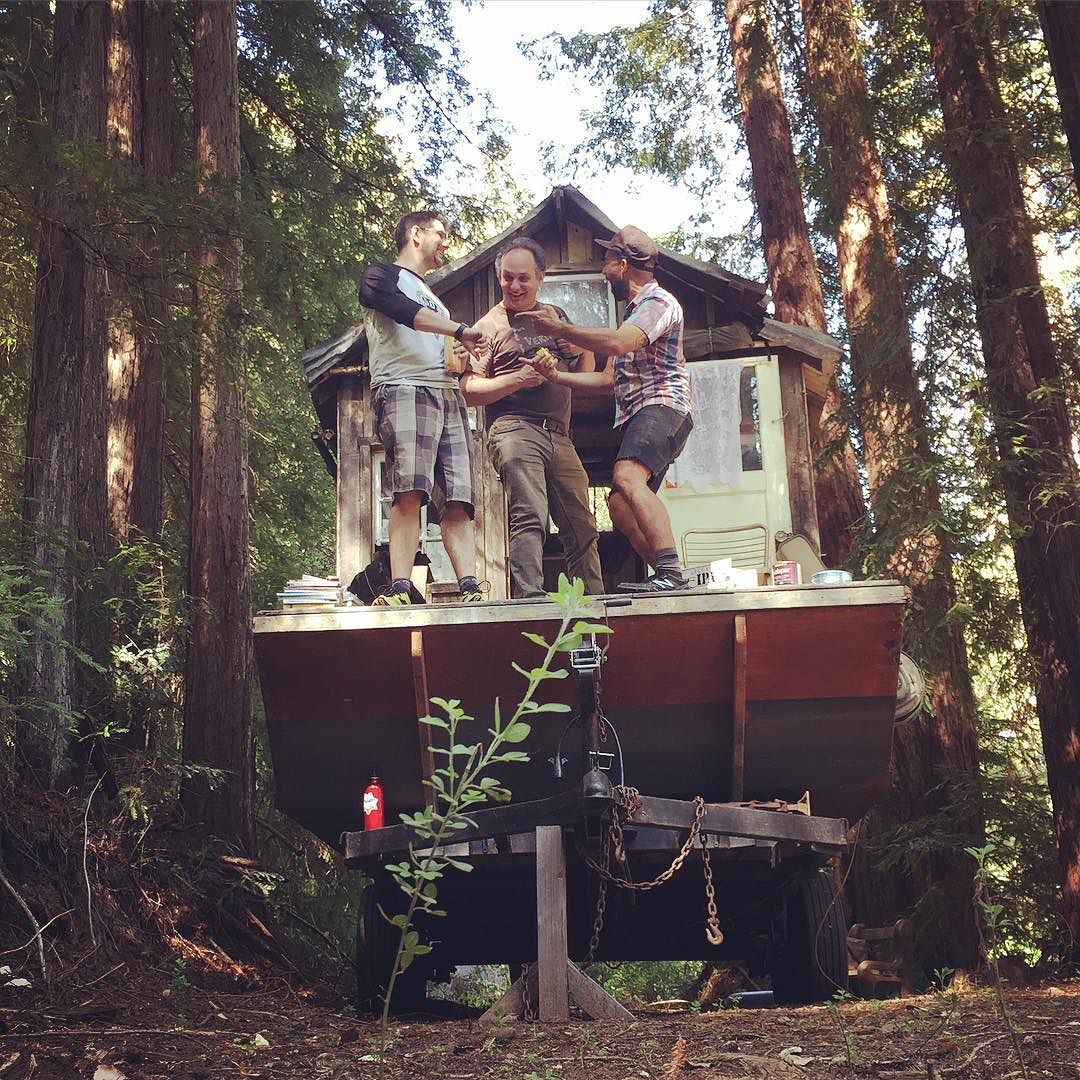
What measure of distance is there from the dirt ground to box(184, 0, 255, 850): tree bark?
3405 millimetres

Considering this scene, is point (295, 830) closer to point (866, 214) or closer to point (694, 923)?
point (694, 923)

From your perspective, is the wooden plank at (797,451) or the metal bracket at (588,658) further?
the wooden plank at (797,451)

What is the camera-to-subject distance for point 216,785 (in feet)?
29.0

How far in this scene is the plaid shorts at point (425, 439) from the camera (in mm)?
6895

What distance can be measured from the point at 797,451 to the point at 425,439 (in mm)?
4445

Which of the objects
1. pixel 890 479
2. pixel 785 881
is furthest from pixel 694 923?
pixel 890 479

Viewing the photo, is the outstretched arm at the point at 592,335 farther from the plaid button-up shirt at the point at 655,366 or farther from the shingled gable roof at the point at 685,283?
the shingled gable roof at the point at 685,283

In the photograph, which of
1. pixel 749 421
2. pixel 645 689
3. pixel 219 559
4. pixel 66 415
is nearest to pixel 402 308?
pixel 66 415

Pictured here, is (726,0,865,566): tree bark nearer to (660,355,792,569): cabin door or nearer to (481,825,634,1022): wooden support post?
(660,355,792,569): cabin door

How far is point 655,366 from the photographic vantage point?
6.92m

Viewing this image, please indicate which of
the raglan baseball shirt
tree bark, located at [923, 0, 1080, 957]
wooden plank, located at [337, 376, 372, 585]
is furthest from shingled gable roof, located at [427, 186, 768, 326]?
the raglan baseball shirt

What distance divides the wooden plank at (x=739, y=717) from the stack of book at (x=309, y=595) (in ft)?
6.57

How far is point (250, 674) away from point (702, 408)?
4.26 meters

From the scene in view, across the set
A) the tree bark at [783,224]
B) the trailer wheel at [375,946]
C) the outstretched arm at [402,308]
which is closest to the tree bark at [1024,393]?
the tree bark at [783,224]
